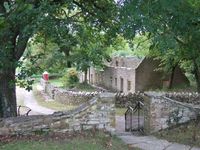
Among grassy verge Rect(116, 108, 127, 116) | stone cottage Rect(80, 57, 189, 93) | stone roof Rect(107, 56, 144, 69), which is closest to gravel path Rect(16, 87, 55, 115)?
grassy verge Rect(116, 108, 127, 116)

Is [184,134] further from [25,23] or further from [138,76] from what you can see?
[138,76]

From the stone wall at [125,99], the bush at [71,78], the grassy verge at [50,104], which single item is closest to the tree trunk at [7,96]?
the grassy verge at [50,104]

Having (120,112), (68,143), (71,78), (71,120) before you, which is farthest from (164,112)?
(71,78)

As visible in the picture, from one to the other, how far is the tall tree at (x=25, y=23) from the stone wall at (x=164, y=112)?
132 inches

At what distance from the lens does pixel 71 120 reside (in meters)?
10.5

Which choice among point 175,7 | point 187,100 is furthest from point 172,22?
point 187,100

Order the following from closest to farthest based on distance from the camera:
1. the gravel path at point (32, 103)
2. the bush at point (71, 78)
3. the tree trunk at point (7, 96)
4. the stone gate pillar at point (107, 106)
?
the stone gate pillar at point (107, 106) → the tree trunk at point (7, 96) → the gravel path at point (32, 103) → the bush at point (71, 78)

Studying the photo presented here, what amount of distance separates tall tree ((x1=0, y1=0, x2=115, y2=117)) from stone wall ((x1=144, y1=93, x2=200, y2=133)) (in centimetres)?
336

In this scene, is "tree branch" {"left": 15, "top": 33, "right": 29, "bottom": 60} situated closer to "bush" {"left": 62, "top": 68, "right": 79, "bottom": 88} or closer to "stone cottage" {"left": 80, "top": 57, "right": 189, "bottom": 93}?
"stone cottage" {"left": 80, "top": 57, "right": 189, "bottom": 93}

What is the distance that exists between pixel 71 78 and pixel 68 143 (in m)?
24.1

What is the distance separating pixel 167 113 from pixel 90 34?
5.05 metres

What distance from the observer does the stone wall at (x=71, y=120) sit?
33.1 feet

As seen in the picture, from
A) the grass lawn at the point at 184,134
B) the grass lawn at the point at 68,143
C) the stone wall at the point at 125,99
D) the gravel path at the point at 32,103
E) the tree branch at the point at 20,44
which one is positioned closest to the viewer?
the grass lawn at the point at 68,143

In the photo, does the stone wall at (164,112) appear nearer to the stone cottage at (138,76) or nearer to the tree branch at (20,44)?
the tree branch at (20,44)
